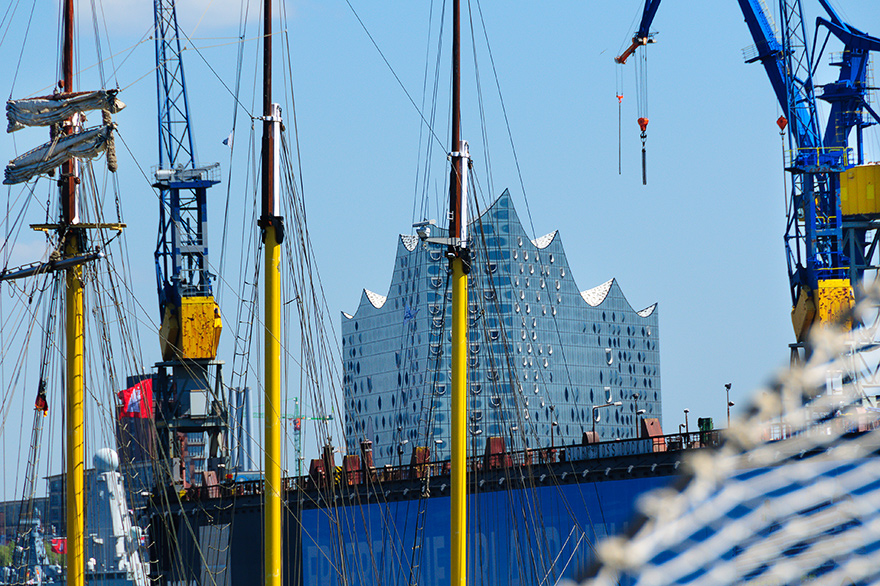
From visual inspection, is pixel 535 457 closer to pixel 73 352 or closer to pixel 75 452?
pixel 75 452

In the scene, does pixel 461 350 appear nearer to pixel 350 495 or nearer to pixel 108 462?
pixel 350 495

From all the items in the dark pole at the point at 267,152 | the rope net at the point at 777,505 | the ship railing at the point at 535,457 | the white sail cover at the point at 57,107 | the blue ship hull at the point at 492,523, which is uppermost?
the white sail cover at the point at 57,107

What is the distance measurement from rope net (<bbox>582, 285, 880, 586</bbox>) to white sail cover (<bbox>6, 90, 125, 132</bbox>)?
86.9 feet

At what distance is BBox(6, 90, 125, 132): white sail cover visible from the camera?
27.4 metres

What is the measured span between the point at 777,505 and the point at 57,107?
89.8ft

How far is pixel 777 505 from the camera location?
2545mm

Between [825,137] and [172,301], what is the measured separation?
36.7 meters

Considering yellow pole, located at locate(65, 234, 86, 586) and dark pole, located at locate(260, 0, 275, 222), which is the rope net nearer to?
dark pole, located at locate(260, 0, 275, 222)

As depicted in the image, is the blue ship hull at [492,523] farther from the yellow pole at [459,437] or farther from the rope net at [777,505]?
the rope net at [777,505]

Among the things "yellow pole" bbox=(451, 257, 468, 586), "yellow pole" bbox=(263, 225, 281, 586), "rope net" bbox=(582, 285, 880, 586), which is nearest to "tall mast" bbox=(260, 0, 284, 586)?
"yellow pole" bbox=(263, 225, 281, 586)

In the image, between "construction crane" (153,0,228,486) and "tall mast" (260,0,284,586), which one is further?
"construction crane" (153,0,228,486)

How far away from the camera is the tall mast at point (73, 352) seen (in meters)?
26.5

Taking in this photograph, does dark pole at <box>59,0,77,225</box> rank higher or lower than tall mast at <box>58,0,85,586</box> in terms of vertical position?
higher

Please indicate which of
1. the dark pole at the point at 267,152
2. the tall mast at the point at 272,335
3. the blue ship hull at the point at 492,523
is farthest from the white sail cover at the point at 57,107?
the blue ship hull at the point at 492,523
